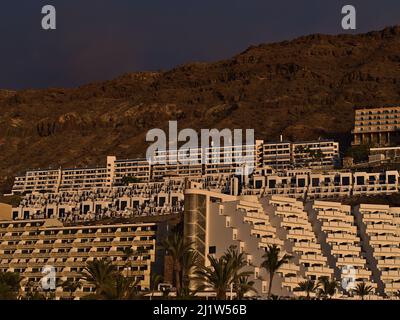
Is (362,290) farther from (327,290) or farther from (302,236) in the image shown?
(302,236)

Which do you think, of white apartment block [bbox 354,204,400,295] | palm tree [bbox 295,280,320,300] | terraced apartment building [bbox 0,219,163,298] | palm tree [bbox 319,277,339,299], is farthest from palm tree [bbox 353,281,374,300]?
terraced apartment building [bbox 0,219,163,298]

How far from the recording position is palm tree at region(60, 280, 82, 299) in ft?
374

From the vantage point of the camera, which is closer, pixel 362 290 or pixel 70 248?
pixel 362 290

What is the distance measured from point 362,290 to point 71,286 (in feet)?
110

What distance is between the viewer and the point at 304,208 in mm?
135625

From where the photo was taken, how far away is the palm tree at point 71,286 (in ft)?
374

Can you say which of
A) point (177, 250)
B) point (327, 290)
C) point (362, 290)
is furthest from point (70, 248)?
point (362, 290)

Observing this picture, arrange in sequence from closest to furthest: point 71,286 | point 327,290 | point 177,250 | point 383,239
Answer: point 327,290
point 177,250
point 71,286
point 383,239

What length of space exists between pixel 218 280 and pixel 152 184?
361 feet

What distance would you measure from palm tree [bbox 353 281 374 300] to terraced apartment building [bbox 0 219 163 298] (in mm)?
27655

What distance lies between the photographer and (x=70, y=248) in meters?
137

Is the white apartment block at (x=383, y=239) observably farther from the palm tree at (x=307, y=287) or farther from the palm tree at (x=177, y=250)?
the palm tree at (x=177, y=250)
